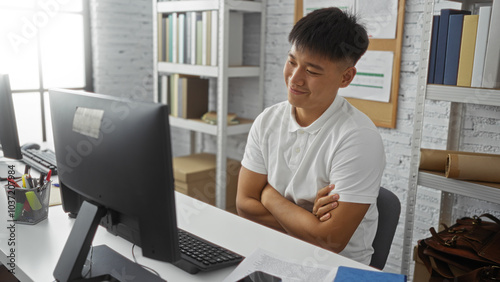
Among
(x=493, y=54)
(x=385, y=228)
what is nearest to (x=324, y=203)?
(x=385, y=228)

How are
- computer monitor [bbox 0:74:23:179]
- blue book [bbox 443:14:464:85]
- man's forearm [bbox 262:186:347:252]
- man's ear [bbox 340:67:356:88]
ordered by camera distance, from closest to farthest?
man's forearm [bbox 262:186:347:252] → man's ear [bbox 340:67:356:88] → computer monitor [bbox 0:74:23:179] → blue book [bbox 443:14:464:85]

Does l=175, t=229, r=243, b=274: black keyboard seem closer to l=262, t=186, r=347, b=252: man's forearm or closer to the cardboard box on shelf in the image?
l=262, t=186, r=347, b=252: man's forearm

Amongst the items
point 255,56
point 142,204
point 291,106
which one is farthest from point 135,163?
point 255,56

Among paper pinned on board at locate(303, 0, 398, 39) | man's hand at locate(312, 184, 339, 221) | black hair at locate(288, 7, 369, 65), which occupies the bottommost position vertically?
man's hand at locate(312, 184, 339, 221)

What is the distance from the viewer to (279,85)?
3.12 metres

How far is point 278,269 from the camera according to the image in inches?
43.1

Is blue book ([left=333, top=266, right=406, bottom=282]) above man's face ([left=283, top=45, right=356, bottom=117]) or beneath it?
beneath

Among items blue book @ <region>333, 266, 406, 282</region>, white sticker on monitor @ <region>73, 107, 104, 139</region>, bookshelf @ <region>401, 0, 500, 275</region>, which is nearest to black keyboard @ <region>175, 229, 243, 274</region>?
blue book @ <region>333, 266, 406, 282</region>

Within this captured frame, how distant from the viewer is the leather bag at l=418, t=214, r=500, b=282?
1583mm

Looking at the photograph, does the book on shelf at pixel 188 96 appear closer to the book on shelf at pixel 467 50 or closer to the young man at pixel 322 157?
the young man at pixel 322 157

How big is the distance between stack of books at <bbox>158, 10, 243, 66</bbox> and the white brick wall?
0.16 metres

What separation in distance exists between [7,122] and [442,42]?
1689 mm

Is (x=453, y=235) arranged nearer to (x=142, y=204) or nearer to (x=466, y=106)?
(x=466, y=106)

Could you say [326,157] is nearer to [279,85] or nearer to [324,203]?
[324,203]
